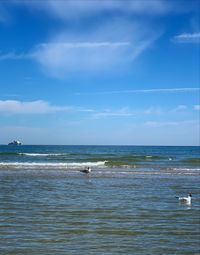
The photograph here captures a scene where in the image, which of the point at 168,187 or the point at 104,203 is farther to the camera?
the point at 168,187

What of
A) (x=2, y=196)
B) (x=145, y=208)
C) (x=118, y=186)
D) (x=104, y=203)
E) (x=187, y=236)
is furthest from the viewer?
(x=118, y=186)

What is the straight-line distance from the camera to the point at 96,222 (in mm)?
14492

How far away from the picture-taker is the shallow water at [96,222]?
36.8 feet

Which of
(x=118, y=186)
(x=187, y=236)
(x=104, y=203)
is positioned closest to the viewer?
(x=187, y=236)

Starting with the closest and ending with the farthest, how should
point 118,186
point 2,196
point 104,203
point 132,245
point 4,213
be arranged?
1. point 132,245
2. point 4,213
3. point 104,203
4. point 2,196
5. point 118,186

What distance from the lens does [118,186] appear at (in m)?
25.8

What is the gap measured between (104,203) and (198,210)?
422 cm

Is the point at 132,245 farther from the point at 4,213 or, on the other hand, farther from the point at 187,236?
the point at 4,213

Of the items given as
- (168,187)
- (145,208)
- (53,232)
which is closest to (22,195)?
(145,208)

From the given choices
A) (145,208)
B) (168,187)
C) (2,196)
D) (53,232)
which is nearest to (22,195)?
(2,196)

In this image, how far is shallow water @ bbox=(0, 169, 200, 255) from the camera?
36.8ft

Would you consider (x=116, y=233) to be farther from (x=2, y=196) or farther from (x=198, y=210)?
(x=2, y=196)

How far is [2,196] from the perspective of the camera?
66.3ft

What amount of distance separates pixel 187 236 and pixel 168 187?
13.9m
